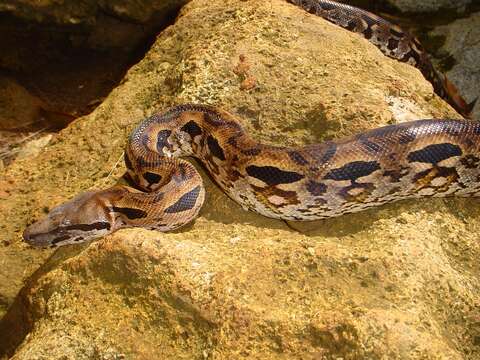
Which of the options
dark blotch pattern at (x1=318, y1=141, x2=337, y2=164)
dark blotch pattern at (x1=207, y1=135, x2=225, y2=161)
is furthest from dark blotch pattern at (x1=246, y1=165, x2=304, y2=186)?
dark blotch pattern at (x1=207, y1=135, x2=225, y2=161)

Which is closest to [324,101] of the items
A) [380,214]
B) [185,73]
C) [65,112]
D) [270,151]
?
[270,151]

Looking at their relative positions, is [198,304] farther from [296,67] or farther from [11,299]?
[296,67]

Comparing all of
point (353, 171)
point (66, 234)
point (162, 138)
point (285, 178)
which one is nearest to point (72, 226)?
point (66, 234)

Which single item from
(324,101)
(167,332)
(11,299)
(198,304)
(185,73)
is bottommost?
(11,299)

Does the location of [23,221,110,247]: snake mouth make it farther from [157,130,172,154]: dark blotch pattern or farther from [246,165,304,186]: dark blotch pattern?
[246,165,304,186]: dark blotch pattern

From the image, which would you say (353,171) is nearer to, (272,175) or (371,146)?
(371,146)

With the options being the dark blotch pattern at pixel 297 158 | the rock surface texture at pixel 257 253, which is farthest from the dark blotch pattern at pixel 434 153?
the dark blotch pattern at pixel 297 158

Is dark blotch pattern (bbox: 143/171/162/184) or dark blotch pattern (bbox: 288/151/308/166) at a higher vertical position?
dark blotch pattern (bbox: 288/151/308/166)
